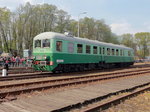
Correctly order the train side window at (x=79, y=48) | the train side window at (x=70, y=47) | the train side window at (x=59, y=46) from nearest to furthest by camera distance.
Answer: the train side window at (x=59, y=46) < the train side window at (x=70, y=47) < the train side window at (x=79, y=48)

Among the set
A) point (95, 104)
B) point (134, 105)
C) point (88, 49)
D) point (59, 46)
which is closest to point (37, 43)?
point (59, 46)

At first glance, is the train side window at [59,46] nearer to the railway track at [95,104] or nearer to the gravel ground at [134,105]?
the railway track at [95,104]

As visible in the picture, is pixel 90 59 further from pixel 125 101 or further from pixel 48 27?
pixel 48 27

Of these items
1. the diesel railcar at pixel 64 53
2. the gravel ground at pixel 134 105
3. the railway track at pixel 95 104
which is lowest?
the gravel ground at pixel 134 105

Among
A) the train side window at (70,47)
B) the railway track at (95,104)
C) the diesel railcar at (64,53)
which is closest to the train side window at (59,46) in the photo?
the diesel railcar at (64,53)

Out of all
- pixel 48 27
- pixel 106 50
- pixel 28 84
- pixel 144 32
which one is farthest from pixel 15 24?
pixel 144 32

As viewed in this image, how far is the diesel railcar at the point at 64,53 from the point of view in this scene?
578 inches

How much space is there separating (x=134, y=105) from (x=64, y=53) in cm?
944

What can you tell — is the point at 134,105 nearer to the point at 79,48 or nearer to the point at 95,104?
the point at 95,104

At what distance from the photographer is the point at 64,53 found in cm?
1534

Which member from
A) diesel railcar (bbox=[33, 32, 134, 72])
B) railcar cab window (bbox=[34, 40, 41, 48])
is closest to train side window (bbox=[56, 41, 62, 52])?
diesel railcar (bbox=[33, 32, 134, 72])

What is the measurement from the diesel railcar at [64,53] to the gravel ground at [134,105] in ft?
27.3

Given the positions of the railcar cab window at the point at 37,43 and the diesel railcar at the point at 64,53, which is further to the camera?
the railcar cab window at the point at 37,43

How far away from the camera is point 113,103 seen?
6.59 m
